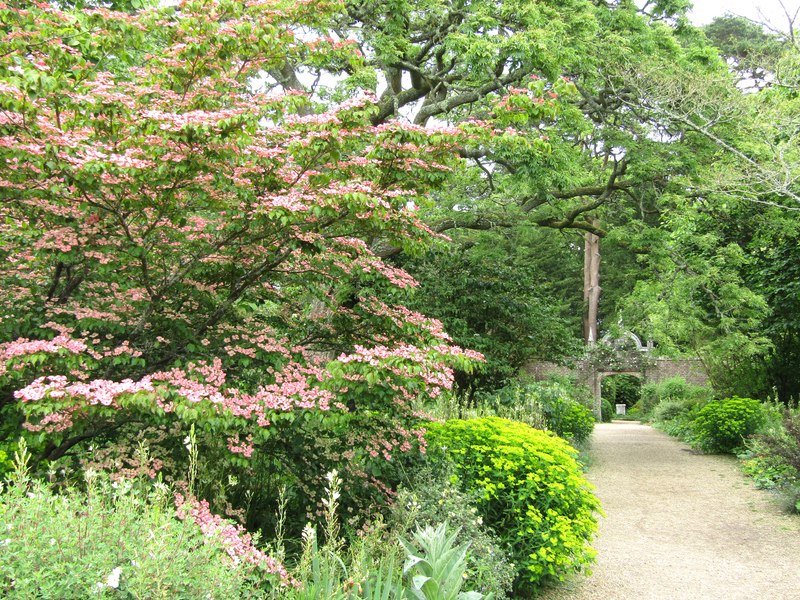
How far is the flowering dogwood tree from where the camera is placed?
133 inches

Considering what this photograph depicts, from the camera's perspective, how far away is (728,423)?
1120cm

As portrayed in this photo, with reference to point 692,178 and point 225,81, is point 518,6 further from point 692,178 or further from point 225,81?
point 225,81

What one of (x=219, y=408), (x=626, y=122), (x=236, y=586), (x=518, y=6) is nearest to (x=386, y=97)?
(x=518, y=6)

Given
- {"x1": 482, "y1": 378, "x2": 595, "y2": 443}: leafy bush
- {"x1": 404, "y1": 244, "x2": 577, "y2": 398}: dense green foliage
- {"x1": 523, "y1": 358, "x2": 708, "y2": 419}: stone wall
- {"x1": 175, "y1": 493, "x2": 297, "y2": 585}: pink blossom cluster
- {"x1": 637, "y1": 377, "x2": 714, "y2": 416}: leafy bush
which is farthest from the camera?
{"x1": 523, "y1": 358, "x2": 708, "y2": 419}: stone wall

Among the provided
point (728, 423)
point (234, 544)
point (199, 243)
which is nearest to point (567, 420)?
point (728, 423)

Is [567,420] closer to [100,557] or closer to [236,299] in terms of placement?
[236,299]

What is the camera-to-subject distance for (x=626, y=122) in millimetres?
10891

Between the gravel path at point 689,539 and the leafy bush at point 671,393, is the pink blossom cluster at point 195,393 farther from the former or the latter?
the leafy bush at point 671,393

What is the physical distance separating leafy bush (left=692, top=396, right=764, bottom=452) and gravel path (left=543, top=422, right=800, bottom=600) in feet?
3.14

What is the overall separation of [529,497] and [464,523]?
0.74 m

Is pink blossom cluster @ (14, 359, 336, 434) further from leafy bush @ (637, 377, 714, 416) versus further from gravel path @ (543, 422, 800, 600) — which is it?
leafy bush @ (637, 377, 714, 416)

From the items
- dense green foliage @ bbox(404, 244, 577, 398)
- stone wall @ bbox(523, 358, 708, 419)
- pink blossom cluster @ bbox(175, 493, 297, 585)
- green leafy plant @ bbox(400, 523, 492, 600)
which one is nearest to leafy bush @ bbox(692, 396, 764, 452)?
dense green foliage @ bbox(404, 244, 577, 398)

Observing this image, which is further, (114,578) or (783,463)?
(783,463)

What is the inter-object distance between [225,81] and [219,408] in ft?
7.36
